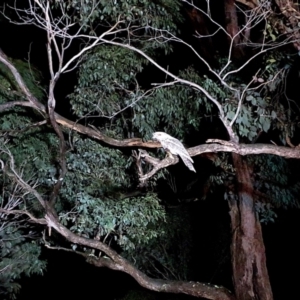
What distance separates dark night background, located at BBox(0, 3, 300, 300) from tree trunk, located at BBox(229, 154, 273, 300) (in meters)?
2.37

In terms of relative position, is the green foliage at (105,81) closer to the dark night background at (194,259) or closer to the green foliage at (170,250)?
the dark night background at (194,259)

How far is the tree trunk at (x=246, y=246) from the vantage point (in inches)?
271

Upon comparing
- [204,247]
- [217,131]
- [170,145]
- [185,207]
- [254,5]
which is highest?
[254,5]

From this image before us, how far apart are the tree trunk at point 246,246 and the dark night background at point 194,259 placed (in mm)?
2367

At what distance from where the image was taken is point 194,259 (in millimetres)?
10992

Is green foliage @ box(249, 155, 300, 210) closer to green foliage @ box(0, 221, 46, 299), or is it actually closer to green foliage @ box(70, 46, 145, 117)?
green foliage @ box(70, 46, 145, 117)

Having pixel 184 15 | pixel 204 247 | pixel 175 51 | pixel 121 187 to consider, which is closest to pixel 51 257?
pixel 204 247

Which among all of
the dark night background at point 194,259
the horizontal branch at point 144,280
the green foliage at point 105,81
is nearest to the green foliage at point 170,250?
the dark night background at point 194,259

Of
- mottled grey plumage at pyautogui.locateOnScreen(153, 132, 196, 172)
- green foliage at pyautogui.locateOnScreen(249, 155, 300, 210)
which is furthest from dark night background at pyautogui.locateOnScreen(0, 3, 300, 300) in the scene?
mottled grey plumage at pyautogui.locateOnScreen(153, 132, 196, 172)

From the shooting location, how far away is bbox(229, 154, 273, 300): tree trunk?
22.6 ft

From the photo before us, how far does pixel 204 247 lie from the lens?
11.0 metres

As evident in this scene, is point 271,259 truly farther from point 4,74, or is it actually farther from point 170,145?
point 170,145

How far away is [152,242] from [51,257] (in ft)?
8.07

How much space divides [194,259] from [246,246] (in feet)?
12.9
